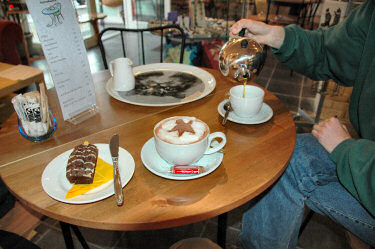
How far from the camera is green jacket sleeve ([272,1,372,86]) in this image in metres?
1.22

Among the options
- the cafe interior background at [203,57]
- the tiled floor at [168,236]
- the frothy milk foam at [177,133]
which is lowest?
the tiled floor at [168,236]

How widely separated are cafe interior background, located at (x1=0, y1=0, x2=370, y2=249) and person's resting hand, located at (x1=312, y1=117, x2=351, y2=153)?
81 cm

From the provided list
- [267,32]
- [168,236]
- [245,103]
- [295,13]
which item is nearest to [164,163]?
[245,103]

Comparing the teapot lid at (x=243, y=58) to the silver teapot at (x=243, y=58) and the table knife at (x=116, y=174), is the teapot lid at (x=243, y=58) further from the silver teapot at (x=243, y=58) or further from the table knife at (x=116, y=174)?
the table knife at (x=116, y=174)

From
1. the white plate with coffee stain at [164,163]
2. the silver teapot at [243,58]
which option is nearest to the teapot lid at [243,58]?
the silver teapot at [243,58]

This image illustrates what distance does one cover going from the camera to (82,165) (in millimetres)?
718

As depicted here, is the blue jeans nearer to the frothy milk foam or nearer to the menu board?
the frothy milk foam

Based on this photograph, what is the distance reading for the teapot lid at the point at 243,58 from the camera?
1.04m

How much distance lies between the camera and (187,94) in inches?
47.1

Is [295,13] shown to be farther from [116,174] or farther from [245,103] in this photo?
[116,174]

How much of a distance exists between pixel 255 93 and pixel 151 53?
4123 millimetres

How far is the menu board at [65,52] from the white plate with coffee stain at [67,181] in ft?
0.85

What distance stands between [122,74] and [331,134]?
879mm

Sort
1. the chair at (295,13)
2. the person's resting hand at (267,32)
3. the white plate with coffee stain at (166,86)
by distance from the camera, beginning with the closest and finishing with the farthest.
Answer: the white plate with coffee stain at (166,86)
the person's resting hand at (267,32)
the chair at (295,13)
